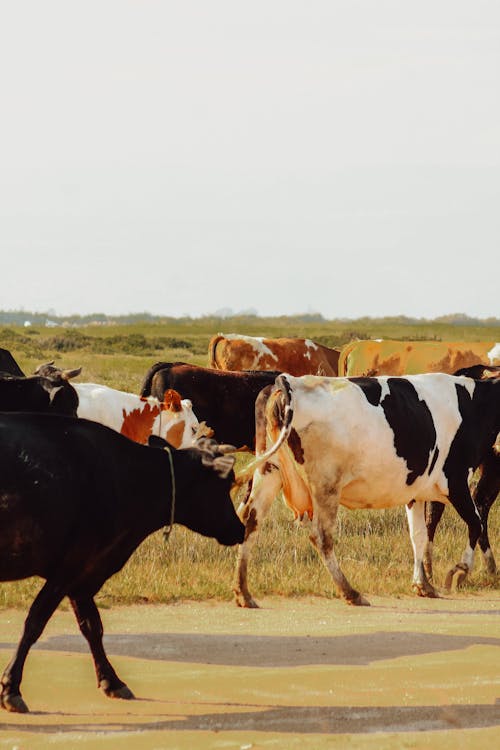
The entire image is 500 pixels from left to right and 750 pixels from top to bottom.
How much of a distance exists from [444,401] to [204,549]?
9.21 ft

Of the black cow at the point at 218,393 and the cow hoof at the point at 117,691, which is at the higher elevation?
the black cow at the point at 218,393

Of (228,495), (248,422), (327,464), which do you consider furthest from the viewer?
(248,422)

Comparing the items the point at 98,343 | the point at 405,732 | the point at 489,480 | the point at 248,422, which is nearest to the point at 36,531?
the point at 405,732

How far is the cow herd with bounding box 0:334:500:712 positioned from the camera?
23.5 feet

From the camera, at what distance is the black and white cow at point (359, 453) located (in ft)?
35.0

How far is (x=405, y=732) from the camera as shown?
686cm

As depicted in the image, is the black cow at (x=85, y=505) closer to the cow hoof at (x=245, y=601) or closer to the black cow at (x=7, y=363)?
the cow hoof at (x=245, y=601)

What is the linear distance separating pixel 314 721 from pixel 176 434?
641 cm

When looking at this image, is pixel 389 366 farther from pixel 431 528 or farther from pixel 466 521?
pixel 466 521

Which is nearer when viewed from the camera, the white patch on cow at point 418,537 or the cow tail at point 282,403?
the cow tail at point 282,403

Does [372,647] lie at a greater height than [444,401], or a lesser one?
lesser

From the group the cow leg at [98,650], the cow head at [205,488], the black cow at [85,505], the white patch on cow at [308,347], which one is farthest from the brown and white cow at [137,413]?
the white patch on cow at [308,347]

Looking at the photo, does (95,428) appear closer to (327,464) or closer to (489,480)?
(327,464)

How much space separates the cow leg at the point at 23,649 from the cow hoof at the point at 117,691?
503 mm
